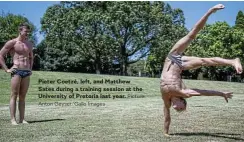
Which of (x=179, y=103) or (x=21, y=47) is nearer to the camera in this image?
(x=179, y=103)

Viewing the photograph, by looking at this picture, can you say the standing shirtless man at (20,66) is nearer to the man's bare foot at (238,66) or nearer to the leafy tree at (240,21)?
the man's bare foot at (238,66)

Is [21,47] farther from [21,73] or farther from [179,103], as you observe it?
[179,103]

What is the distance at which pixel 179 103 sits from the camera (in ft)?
25.3

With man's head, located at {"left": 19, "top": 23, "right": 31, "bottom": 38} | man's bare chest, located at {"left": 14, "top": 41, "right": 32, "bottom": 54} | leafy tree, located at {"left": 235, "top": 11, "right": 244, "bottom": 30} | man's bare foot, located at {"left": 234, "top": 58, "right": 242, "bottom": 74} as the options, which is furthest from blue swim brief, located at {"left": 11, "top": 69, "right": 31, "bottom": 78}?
leafy tree, located at {"left": 235, "top": 11, "right": 244, "bottom": 30}

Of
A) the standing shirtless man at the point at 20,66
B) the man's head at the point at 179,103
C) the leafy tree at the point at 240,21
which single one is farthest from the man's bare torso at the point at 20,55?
the leafy tree at the point at 240,21

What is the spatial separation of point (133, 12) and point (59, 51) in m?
14.0

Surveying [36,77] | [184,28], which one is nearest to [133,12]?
[184,28]

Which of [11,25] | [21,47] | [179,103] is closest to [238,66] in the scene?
[179,103]

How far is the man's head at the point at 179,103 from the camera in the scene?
7.66 metres

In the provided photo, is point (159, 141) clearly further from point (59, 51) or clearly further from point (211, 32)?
point (211, 32)

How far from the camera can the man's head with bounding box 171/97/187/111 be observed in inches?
301

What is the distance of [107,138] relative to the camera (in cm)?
792

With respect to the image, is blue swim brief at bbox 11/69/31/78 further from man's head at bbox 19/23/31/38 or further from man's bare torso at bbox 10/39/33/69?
man's head at bbox 19/23/31/38

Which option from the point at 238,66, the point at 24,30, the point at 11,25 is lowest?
the point at 238,66
